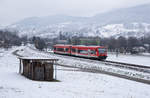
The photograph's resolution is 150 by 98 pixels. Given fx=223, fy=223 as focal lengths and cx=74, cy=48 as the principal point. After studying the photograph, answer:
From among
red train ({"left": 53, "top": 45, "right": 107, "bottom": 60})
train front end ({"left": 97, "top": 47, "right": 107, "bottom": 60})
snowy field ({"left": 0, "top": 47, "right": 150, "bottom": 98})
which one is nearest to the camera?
snowy field ({"left": 0, "top": 47, "right": 150, "bottom": 98})

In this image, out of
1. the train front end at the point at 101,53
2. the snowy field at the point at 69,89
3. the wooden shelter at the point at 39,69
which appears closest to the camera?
the snowy field at the point at 69,89

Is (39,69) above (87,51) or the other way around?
the other way around

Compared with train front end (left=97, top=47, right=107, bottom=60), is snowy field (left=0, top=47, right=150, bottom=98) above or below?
below

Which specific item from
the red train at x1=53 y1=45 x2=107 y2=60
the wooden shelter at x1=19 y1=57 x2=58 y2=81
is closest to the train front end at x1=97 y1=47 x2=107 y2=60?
the red train at x1=53 y1=45 x2=107 y2=60

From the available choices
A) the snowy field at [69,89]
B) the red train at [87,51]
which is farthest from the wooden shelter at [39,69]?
the red train at [87,51]

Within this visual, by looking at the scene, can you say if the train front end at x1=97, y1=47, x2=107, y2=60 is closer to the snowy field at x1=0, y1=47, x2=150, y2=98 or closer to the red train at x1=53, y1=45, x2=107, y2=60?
the red train at x1=53, y1=45, x2=107, y2=60

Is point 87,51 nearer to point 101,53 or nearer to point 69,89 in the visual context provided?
point 101,53

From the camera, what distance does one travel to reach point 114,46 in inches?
4400

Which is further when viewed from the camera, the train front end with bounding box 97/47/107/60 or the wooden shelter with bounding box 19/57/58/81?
the train front end with bounding box 97/47/107/60

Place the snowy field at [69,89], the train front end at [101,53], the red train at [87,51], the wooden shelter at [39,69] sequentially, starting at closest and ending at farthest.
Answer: the snowy field at [69,89] < the wooden shelter at [39,69] < the train front end at [101,53] < the red train at [87,51]

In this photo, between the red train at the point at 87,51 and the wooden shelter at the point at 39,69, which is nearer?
the wooden shelter at the point at 39,69

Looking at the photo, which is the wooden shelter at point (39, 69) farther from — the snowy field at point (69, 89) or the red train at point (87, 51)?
the red train at point (87, 51)

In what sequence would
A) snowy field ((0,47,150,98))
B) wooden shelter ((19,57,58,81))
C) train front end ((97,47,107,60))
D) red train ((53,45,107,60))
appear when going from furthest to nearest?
red train ((53,45,107,60)) < train front end ((97,47,107,60)) < wooden shelter ((19,57,58,81)) < snowy field ((0,47,150,98))

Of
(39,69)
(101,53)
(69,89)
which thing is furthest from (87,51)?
(69,89)
